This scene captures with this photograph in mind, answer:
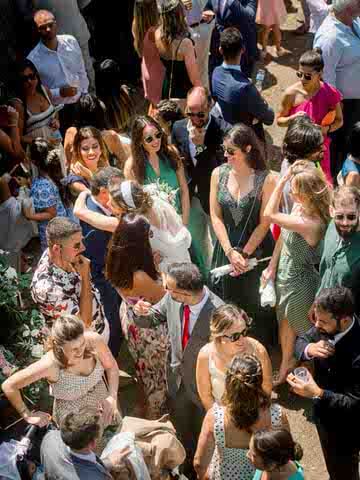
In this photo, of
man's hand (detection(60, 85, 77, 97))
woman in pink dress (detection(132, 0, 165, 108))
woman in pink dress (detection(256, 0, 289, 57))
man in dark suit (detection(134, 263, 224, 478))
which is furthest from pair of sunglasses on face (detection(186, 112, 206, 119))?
woman in pink dress (detection(256, 0, 289, 57))

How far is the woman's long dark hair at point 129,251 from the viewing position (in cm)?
475

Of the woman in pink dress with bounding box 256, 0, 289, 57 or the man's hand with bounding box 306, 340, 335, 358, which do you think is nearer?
the man's hand with bounding box 306, 340, 335, 358

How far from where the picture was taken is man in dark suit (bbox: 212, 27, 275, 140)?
6.14m

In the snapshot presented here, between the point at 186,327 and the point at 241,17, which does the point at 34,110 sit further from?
the point at 186,327

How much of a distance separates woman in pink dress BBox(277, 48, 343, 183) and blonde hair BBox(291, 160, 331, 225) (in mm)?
1275

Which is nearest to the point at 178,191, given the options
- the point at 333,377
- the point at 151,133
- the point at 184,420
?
the point at 151,133

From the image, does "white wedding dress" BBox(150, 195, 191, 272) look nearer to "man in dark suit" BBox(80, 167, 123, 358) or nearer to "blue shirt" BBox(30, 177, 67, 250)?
"man in dark suit" BBox(80, 167, 123, 358)

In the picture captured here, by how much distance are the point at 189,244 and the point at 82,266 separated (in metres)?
0.79

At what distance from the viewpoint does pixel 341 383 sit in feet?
13.4

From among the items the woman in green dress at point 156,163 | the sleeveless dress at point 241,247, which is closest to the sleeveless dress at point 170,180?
the woman in green dress at point 156,163

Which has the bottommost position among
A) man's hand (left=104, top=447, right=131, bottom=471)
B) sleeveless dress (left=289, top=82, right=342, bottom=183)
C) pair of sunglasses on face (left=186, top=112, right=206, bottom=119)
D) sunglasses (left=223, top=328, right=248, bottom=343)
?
man's hand (left=104, top=447, right=131, bottom=471)

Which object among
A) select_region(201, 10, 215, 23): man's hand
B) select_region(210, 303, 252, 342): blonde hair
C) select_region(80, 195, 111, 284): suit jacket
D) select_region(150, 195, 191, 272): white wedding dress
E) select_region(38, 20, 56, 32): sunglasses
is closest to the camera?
select_region(210, 303, 252, 342): blonde hair

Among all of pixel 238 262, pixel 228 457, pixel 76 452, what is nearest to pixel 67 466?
pixel 76 452

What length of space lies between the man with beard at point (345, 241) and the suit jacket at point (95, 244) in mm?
1561
